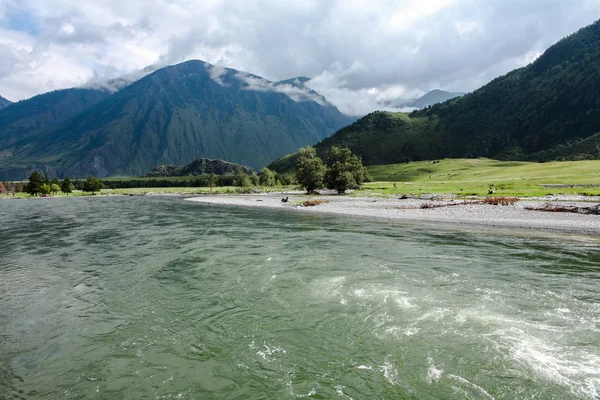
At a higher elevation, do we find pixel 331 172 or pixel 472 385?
pixel 331 172

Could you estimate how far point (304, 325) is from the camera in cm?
1672

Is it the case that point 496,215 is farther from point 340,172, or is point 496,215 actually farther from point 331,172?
point 331,172

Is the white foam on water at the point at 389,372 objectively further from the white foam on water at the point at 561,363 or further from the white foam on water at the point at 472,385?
the white foam on water at the point at 561,363

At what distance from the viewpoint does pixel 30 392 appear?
38.1 feet

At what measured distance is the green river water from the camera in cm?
1196

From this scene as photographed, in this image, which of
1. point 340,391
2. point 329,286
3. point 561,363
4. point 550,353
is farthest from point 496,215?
point 340,391

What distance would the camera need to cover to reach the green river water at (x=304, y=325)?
11961 mm

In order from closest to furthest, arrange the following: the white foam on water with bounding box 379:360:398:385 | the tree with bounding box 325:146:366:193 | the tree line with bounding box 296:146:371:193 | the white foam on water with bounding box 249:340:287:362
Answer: the white foam on water with bounding box 379:360:398:385 < the white foam on water with bounding box 249:340:287:362 < the tree with bounding box 325:146:366:193 < the tree line with bounding box 296:146:371:193

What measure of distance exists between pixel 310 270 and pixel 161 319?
1208cm

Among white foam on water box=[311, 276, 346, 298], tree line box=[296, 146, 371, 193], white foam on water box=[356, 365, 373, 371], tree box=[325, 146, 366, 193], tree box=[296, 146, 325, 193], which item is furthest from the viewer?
tree box=[296, 146, 325, 193]

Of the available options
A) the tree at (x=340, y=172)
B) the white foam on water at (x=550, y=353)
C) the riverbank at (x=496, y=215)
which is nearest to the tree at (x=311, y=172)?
the tree at (x=340, y=172)

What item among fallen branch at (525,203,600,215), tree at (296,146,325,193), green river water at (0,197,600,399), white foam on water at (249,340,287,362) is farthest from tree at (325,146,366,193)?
white foam on water at (249,340,287,362)

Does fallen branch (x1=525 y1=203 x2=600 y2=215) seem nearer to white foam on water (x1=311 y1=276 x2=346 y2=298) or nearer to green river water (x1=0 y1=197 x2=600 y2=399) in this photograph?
green river water (x1=0 y1=197 x2=600 y2=399)

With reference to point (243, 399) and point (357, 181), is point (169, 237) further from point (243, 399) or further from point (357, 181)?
point (357, 181)
